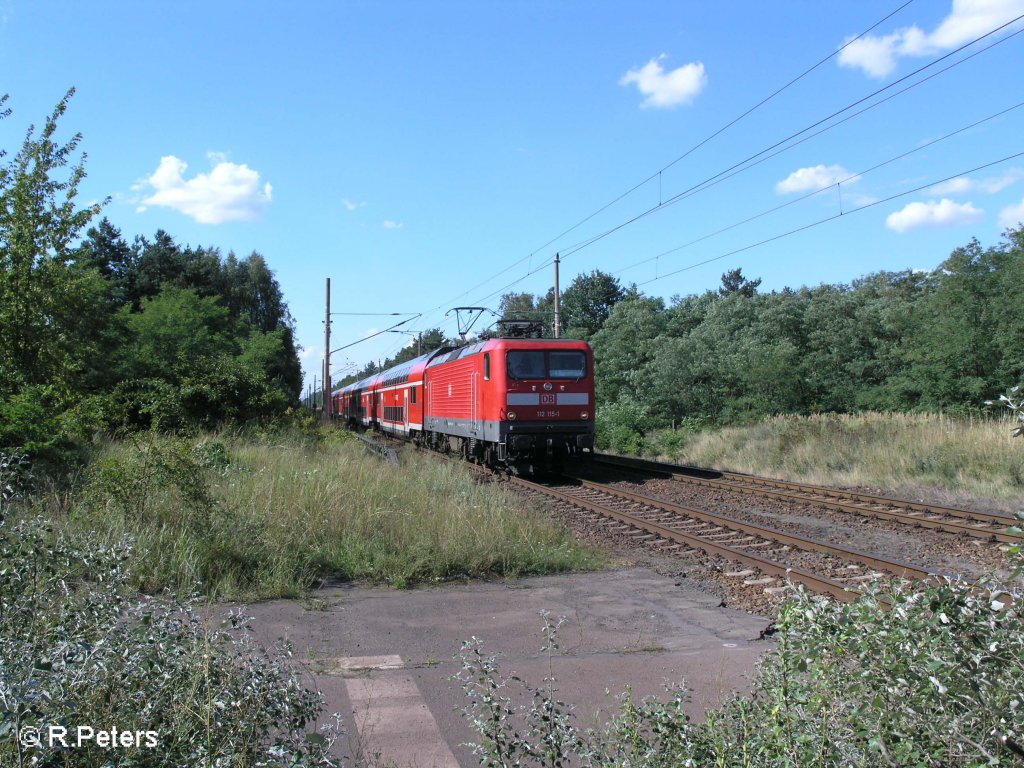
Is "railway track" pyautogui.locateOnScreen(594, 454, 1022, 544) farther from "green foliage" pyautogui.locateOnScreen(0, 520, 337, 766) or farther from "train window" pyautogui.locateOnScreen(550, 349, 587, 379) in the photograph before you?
"green foliage" pyautogui.locateOnScreen(0, 520, 337, 766)

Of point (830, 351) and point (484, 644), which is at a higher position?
point (830, 351)

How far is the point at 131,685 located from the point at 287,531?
5666 millimetres

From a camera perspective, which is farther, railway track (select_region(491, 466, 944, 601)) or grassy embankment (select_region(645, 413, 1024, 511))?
grassy embankment (select_region(645, 413, 1024, 511))

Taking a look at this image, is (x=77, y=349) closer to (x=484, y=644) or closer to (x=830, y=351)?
(x=484, y=644)

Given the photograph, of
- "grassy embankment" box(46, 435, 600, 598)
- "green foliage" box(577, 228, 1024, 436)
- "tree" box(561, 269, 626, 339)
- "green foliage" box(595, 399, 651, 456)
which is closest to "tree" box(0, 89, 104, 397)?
"grassy embankment" box(46, 435, 600, 598)

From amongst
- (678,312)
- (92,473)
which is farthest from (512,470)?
(678,312)

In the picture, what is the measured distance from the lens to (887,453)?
16.7 m

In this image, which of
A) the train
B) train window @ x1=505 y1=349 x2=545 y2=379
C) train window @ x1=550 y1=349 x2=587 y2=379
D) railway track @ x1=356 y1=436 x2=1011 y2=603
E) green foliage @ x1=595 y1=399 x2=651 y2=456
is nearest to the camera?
railway track @ x1=356 y1=436 x2=1011 y2=603

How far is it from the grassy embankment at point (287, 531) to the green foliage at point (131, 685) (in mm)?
3062

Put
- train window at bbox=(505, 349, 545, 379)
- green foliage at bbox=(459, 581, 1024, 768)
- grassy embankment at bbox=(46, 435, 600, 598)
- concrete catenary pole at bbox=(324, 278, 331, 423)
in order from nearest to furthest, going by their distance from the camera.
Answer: green foliage at bbox=(459, 581, 1024, 768) → grassy embankment at bbox=(46, 435, 600, 598) → train window at bbox=(505, 349, 545, 379) → concrete catenary pole at bbox=(324, 278, 331, 423)

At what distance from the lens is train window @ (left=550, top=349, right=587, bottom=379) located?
57.2 feet

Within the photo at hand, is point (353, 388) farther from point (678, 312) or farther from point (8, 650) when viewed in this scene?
point (8, 650)

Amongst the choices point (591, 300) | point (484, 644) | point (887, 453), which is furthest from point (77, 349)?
point (591, 300)

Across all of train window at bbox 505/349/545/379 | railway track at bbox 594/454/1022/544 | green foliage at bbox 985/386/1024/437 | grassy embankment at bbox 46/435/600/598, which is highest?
train window at bbox 505/349/545/379
